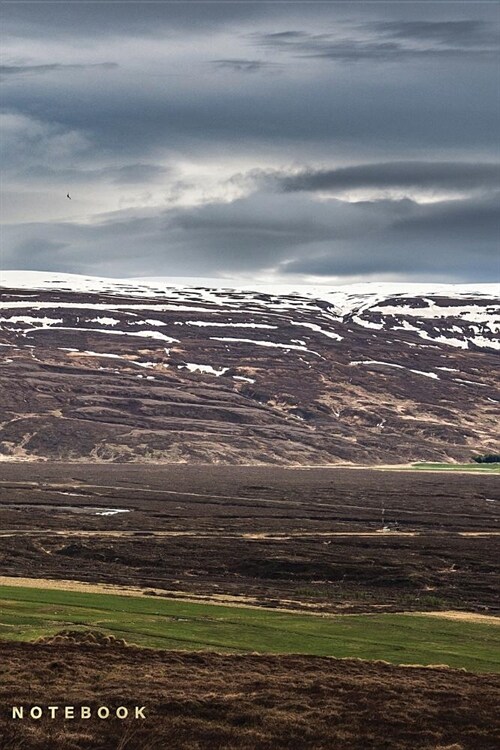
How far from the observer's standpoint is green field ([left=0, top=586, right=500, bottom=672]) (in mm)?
48594

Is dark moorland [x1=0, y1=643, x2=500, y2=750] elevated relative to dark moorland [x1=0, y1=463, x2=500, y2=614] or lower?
elevated

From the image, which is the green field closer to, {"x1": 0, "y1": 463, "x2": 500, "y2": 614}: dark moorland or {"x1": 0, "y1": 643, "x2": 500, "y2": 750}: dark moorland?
{"x1": 0, "y1": 463, "x2": 500, "y2": 614}: dark moorland

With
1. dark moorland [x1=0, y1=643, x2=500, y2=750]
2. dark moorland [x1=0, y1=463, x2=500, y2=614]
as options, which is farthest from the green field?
dark moorland [x1=0, y1=643, x2=500, y2=750]

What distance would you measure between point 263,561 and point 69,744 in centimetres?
5138

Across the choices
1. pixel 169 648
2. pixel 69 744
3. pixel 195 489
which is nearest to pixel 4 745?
pixel 69 744

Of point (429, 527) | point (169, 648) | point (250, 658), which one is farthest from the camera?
point (429, 527)

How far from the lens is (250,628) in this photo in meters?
53.6

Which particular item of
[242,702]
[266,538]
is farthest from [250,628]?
[266,538]

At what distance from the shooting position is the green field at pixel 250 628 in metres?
48.6

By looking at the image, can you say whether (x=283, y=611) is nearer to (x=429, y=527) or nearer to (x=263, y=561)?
(x=263, y=561)

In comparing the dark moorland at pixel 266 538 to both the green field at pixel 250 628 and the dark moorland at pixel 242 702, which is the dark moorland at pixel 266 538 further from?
the dark moorland at pixel 242 702

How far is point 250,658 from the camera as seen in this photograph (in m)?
43.3

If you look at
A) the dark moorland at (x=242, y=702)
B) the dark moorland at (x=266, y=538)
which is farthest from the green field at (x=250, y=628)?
the dark moorland at (x=242, y=702)

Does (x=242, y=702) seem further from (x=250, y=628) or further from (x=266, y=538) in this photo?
(x=266, y=538)
